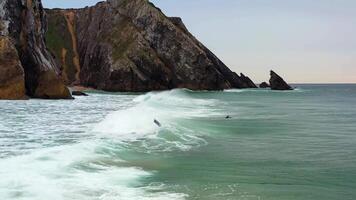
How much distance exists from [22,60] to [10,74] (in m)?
8.74

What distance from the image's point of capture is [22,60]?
58094 mm

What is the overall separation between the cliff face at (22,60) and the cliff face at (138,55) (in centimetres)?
5238

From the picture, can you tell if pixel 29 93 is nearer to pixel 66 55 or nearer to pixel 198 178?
pixel 198 178

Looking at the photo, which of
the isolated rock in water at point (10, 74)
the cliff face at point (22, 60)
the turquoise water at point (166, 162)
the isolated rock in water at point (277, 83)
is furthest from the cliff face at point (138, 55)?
the turquoise water at point (166, 162)

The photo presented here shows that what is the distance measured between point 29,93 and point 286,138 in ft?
125

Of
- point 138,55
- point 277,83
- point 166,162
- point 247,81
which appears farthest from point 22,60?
point 247,81

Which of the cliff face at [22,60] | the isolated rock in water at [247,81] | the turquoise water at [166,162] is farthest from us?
the isolated rock in water at [247,81]

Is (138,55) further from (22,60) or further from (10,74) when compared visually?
(10,74)

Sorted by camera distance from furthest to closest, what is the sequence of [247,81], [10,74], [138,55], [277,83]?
[247,81]
[277,83]
[138,55]
[10,74]

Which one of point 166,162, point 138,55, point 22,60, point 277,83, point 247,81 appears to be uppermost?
point 138,55

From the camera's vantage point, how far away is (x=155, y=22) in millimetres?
130125

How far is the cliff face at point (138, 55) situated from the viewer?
11912 centimetres

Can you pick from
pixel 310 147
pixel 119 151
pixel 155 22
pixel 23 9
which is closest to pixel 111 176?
pixel 119 151

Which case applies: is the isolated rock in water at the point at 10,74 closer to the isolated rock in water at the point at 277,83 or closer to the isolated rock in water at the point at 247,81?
the isolated rock in water at the point at 277,83
